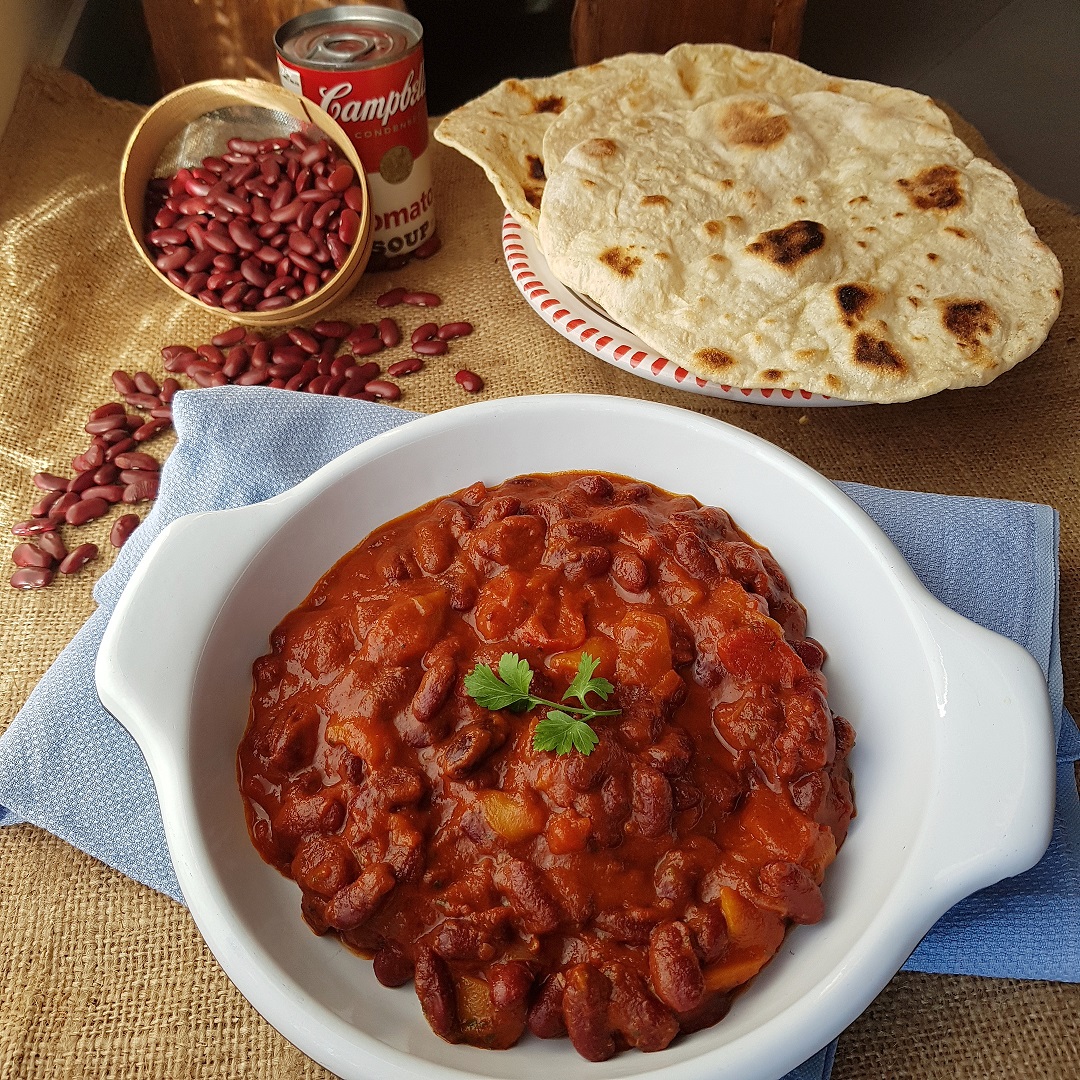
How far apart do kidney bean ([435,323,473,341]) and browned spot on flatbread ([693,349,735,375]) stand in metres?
1.24

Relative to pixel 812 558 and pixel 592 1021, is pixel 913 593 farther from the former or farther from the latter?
pixel 592 1021

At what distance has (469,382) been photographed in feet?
12.1

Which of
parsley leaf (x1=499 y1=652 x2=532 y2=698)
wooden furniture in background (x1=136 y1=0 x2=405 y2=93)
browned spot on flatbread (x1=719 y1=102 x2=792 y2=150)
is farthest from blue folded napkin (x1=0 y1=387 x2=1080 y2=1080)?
wooden furniture in background (x1=136 y1=0 x2=405 y2=93)

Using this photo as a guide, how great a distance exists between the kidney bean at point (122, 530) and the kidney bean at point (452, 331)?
133 cm

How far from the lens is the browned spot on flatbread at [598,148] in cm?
338

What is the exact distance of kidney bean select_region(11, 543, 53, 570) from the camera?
3.15 m

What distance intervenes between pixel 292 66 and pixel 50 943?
119 inches

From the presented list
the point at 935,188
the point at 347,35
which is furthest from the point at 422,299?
the point at 935,188

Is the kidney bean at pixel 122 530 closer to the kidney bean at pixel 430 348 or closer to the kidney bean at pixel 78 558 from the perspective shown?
the kidney bean at pixel 78 558

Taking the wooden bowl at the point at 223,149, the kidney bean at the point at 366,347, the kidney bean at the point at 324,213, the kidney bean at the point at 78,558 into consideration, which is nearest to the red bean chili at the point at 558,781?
the kidney bean at the point at 78,558

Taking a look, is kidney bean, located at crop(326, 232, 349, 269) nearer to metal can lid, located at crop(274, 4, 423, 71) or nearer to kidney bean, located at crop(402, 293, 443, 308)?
kidney bean, located at crop(402, 293, 443, 308)

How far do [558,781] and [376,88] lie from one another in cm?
289

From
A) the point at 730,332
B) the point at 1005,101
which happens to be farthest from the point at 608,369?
the point at 1005,101

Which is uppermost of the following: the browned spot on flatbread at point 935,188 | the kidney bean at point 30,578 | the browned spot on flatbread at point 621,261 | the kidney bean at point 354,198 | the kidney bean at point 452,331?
the browned spot on flatbread at point 935,188
